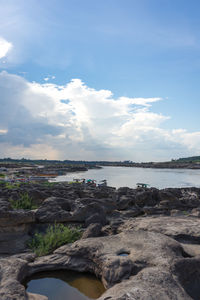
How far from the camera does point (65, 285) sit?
614 centimetres

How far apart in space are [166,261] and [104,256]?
167cm

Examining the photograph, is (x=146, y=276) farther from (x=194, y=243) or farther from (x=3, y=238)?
(x=3, y=238)

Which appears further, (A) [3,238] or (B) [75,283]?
(A) [3,238]

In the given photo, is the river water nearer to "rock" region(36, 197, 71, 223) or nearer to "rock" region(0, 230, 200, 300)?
"rock" region(36, 197, 71, 223)

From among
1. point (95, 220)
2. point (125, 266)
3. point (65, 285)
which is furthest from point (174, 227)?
point (65, 285)

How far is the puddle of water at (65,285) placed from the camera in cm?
571

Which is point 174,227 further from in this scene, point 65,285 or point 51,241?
point 65,285

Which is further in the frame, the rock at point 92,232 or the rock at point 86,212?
the rock at point 86,212

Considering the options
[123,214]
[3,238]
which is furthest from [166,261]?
[123,214]

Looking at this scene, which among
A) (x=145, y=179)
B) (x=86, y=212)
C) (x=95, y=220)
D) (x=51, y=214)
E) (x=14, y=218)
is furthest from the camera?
(x=145, y=179)

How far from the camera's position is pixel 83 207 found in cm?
1330

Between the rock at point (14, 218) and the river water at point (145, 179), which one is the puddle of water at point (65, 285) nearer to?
the rock at point (14, 218)

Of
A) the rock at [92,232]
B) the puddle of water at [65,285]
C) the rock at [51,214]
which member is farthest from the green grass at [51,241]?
the puddle of water at [65,285]

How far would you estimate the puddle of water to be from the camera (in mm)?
5707
